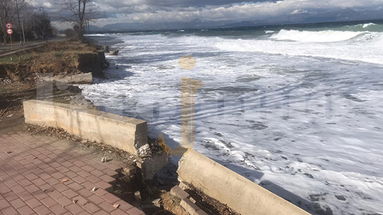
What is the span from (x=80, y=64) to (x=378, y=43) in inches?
1025

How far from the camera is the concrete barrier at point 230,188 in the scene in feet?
11.6

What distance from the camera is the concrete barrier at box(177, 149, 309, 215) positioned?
3.55 m

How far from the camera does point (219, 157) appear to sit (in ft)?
20.8

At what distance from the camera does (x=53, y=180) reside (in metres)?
4.48

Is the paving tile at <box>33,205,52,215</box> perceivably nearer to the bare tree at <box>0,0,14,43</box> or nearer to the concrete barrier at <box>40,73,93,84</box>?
the concrete barrier at <box>40,73,93,84</box>

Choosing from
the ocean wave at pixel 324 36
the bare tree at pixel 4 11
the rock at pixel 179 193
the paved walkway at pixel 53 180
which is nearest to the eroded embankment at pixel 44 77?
the paved walkway at pixel 53 180

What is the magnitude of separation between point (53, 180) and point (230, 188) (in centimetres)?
222

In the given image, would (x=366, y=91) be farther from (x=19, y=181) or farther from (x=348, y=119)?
(x=19, y=181)

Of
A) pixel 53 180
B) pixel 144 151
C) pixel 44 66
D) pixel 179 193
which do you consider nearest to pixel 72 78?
pixel 44 66

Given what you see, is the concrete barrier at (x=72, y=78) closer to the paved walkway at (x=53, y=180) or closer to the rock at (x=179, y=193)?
the paved walkway at (x=53, y=180)

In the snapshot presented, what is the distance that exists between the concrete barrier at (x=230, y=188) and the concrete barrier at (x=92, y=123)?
0.90 m

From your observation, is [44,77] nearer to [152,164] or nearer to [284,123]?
[284,123]

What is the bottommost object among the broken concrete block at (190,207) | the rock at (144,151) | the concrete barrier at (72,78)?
the broken concrete block at (190,207)

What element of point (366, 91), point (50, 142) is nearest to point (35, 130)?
point (50, 142)
